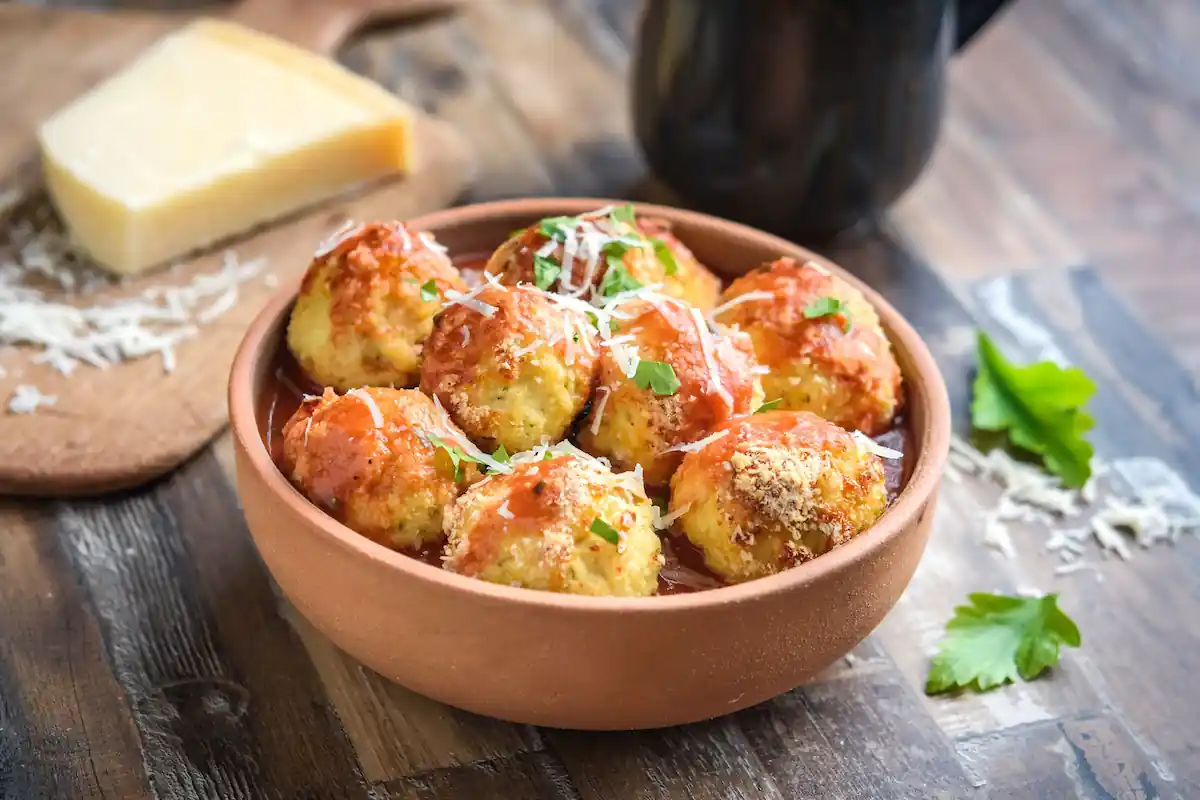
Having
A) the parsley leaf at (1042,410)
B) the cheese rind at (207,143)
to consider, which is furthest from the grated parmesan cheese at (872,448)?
the cheese rind at (207,143)

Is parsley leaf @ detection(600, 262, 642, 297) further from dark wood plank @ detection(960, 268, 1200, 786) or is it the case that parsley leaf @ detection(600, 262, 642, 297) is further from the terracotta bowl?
dark wood plank @ detection(960, 268, 1200, 786)

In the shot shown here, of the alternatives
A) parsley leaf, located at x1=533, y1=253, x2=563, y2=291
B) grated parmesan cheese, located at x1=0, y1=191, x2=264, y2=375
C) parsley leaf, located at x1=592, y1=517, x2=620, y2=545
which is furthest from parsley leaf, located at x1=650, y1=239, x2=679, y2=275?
grated parmesan cheese, located at x1=0, y1=191, x2=264, y2=375

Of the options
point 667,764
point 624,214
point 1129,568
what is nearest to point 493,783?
point 667,764

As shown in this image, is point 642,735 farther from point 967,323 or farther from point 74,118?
point 74,118

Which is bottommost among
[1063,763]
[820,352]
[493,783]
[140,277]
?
[140,277]

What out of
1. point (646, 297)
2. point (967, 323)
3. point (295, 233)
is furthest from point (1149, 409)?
point (295, 233)

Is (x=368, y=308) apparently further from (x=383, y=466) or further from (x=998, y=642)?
(x=998, y=642)

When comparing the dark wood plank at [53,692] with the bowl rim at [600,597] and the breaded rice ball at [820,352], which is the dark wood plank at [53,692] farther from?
the breaded rice ball at [820,352]
